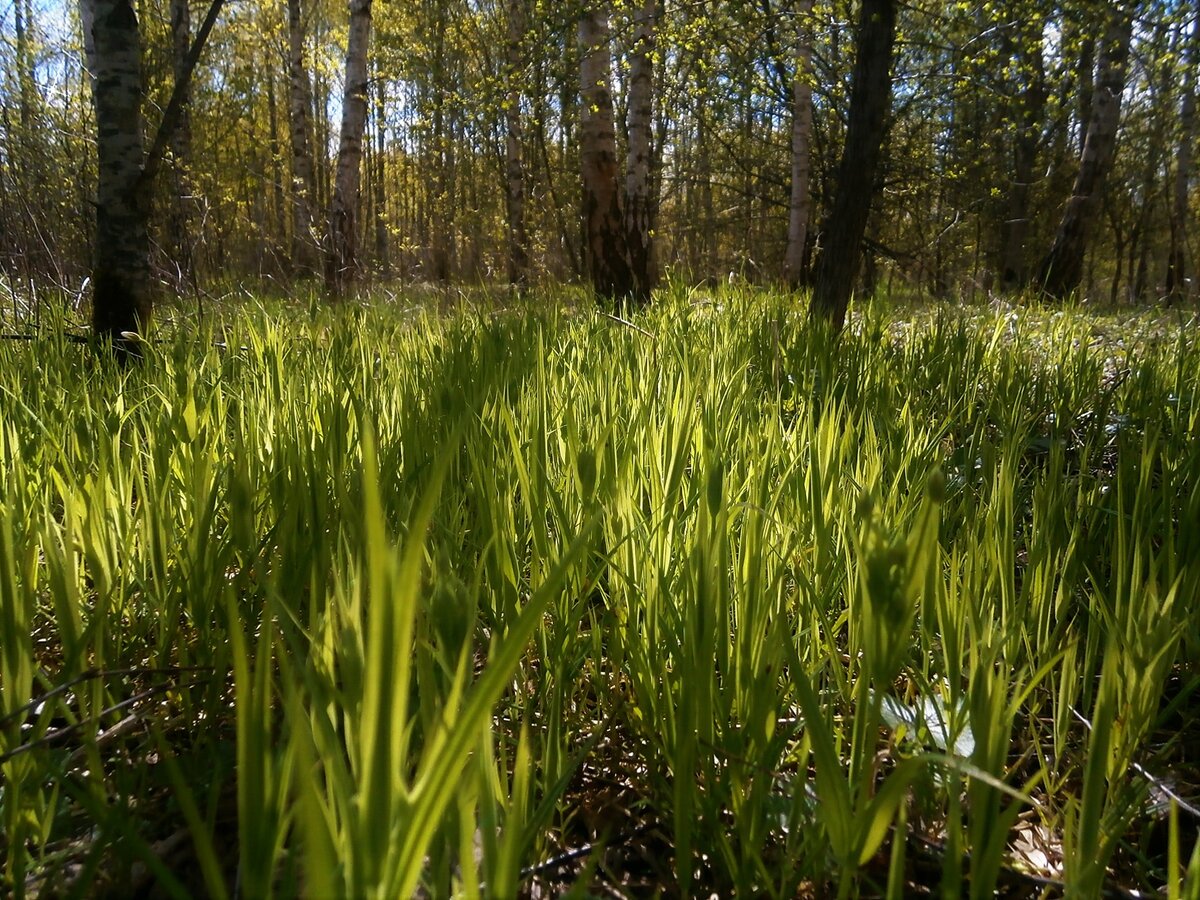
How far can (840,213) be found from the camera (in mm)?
2990

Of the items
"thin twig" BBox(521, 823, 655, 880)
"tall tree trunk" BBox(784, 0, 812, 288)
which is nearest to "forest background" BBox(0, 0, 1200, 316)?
"tall tree trunk" BBox(784, 0, 812, 288)

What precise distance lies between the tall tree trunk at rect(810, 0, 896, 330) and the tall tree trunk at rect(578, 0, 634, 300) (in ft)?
7.92

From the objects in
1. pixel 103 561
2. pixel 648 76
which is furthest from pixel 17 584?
pixel 648 76

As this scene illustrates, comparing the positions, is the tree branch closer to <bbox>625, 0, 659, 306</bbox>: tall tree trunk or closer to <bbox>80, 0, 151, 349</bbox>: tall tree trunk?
<bbox>80, 0, 151, 349</bbox>: tall tree trunk

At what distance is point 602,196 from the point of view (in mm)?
5617

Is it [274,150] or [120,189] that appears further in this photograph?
[274,150]

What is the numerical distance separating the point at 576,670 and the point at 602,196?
17.3 feet

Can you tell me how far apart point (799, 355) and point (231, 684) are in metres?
1.82

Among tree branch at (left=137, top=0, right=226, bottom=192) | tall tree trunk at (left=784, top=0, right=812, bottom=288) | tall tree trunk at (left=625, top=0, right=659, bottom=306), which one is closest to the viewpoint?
tree branch at (left=137, top=0, right=226, bottom=192)

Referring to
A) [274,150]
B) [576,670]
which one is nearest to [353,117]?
[576,670]

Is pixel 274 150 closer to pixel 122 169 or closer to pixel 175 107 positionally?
pixel 122 169

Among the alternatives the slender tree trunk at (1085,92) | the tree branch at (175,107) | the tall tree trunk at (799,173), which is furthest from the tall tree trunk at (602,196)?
the slender tree trunk at (1085,92)

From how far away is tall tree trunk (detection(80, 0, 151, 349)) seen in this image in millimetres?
2494

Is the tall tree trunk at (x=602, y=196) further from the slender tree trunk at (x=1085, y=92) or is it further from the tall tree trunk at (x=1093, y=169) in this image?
the slender tree trunk at (x=1085, y=92)
